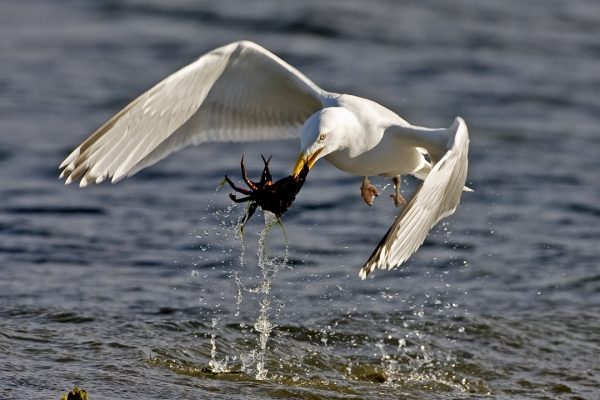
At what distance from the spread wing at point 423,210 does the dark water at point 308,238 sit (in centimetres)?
101

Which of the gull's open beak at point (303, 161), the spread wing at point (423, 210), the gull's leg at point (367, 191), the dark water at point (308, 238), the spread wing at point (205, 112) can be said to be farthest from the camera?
the gull's leg at point (367, 191)

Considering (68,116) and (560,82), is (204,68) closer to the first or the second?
(68,116)

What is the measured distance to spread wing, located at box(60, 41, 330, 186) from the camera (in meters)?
6.27

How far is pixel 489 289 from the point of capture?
7930 mm

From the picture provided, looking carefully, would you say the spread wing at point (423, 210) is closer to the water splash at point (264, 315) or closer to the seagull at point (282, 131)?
the seagull at point (282, 131)

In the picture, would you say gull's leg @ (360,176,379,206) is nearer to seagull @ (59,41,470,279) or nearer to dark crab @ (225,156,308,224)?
seagull @ (59,41,470,279)

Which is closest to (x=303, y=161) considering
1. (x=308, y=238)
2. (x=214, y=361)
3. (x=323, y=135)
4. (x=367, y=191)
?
(x=323, y=135)

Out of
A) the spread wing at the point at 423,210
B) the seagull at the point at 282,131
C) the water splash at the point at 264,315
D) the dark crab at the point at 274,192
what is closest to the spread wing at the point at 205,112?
the seagull at the point at 282,131

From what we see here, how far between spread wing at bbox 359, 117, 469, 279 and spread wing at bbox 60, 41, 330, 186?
0.95 meters

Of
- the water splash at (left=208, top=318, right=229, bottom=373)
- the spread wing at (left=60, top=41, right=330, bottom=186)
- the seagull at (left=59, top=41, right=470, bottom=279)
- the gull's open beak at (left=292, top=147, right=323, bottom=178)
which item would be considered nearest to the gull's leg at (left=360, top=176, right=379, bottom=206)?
the seagull at (left=59, top=41, right=470, bottom=279)

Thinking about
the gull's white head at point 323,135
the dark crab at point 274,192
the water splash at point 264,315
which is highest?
the gull's white head at point 323,135

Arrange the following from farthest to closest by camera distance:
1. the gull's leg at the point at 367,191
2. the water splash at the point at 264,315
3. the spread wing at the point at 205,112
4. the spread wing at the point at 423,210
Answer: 1. the gull's leg at the point at 367,191
2. the spread wing at the point at 205,112
3. the water splash at the point at 264,315
4. the spread wing at the point at 423,210

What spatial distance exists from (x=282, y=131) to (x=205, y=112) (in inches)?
18.7

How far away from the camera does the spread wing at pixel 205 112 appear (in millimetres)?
6273
